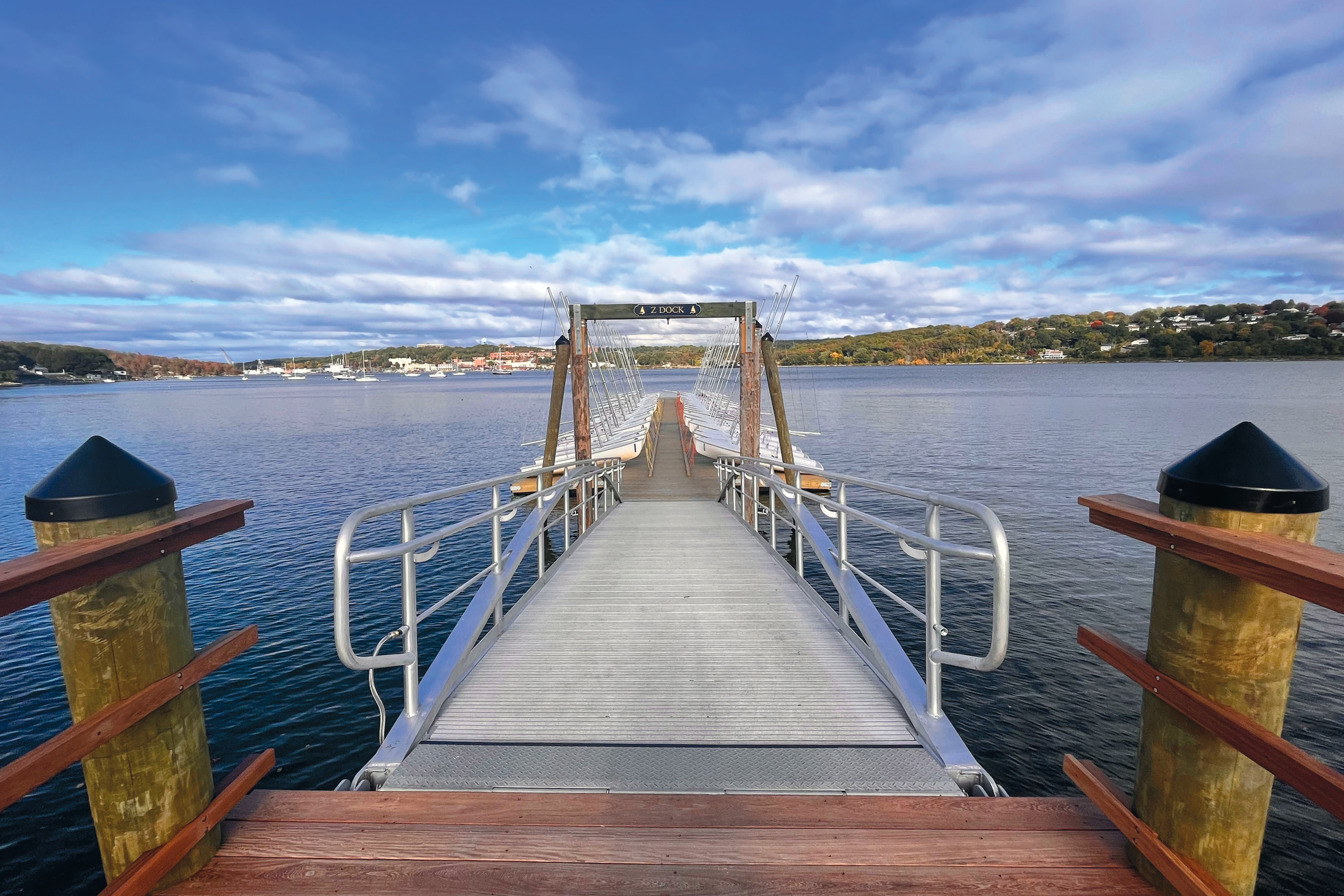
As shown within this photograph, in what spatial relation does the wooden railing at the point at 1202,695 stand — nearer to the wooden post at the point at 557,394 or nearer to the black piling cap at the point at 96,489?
the black piling cap at the point at 96,489

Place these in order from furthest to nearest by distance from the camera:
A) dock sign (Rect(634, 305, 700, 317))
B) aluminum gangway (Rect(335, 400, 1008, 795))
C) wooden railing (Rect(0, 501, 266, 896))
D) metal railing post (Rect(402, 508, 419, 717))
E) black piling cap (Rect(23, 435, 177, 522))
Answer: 1. dock sign (Rect(634, 305, 700, 317))
2. metal railing post (Rect(402, 508, 419, 717))
3. aluminum gangway (Rect(335, 400, 1008, 795))
4. black piling cap (Rect(23, 435, 177, 522))
5. wooden railing (Rect(0, 501, 266, 896))

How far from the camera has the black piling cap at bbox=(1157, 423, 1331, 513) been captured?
170 centimetres

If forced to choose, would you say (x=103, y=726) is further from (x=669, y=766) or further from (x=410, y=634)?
(x=669, y=766)

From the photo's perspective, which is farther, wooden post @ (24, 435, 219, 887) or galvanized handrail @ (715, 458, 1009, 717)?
galvanized handrail @ (715, 458, 1009, 717)

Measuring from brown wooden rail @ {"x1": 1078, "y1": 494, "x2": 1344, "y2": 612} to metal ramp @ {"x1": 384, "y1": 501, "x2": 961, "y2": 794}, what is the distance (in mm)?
1556

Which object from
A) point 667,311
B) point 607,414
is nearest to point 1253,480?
point 667,311

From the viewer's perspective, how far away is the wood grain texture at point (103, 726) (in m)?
1.51

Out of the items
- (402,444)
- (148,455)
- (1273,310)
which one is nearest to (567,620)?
(402,444)

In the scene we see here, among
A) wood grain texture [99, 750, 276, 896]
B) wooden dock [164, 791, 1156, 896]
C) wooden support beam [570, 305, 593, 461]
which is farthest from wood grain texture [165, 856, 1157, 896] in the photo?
wooden support beam [570, 305, 593, 461]

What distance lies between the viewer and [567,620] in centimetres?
513

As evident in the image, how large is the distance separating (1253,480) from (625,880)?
2287 millimetres

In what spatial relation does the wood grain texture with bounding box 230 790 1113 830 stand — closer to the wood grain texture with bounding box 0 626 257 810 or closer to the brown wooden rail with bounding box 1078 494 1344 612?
the wood grain texture with bounding box 0 626 257 810

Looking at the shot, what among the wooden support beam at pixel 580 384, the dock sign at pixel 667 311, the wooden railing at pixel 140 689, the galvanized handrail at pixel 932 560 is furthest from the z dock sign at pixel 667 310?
the wooden railing at pixel 140 689

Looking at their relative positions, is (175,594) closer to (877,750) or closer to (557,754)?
(557,754)
